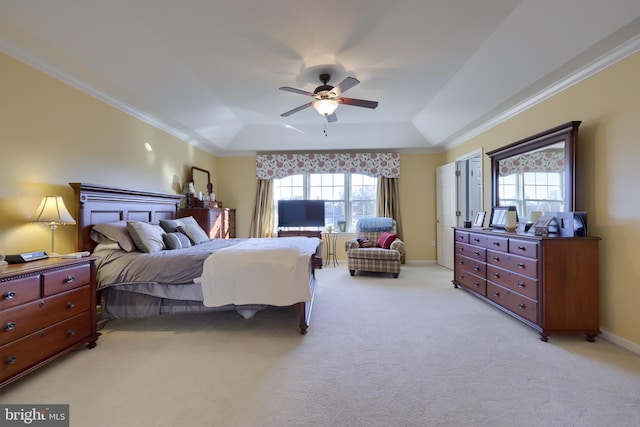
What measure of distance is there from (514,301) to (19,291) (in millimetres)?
4229

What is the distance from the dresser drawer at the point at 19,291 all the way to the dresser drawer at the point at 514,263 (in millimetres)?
4125

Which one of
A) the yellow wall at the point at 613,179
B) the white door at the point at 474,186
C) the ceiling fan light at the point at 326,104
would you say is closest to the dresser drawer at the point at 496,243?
the yellow wall at the point at 613,179

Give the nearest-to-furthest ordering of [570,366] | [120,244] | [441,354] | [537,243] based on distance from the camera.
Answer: [570,366] → [441,354] → [537,243] → [120,244]

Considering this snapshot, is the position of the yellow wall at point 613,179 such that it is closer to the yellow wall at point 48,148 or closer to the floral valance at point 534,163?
the floral valance at point 534,163

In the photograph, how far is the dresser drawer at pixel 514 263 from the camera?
2785 mm

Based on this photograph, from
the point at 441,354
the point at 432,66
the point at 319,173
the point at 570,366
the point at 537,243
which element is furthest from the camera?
the point at 319,173

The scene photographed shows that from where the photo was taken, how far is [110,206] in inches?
134

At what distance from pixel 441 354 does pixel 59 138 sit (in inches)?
161

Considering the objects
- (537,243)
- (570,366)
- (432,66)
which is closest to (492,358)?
(570,366)

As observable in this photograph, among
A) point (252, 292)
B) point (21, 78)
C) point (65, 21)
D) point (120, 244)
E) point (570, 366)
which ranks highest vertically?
point (65, 21)

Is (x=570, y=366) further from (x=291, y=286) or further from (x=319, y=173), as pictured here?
(x=319, y=173)

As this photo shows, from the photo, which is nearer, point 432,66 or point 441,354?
point 441,354

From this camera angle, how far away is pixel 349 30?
110 inches

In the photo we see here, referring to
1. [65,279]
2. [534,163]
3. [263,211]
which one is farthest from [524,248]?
[263,211]
